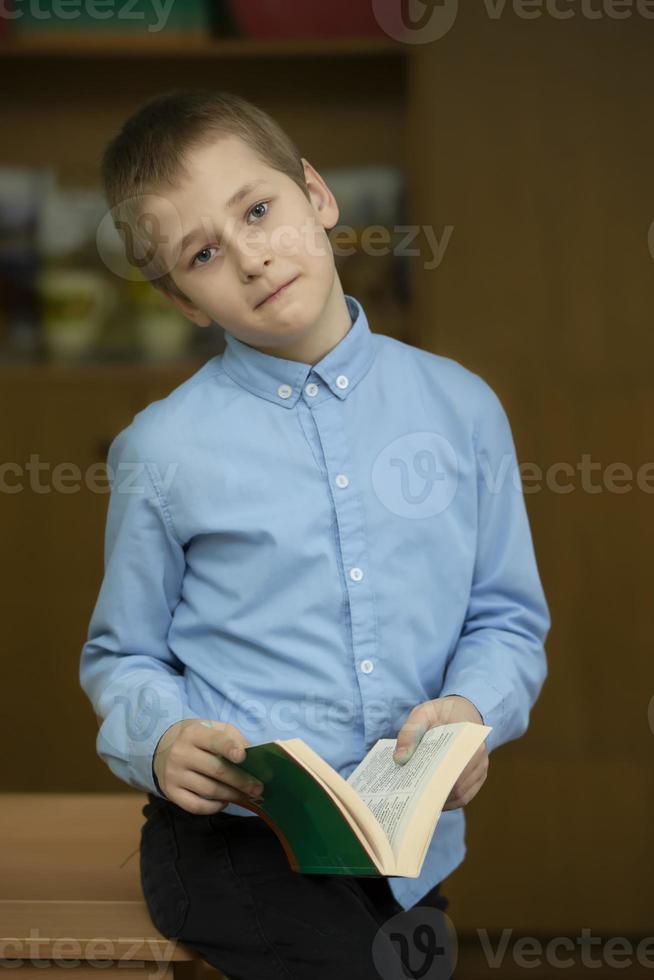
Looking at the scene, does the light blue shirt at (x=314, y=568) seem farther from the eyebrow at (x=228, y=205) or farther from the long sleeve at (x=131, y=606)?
the eyebrow at (x=228, y=205)

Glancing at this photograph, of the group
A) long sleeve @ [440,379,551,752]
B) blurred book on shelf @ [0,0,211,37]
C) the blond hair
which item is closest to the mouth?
the blond hair

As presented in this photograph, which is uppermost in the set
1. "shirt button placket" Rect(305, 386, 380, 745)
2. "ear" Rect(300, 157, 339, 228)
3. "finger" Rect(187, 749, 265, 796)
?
"ear" Rect(300, 157, 339, 228)

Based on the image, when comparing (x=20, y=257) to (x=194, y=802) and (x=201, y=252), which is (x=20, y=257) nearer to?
(x=201, y=252)

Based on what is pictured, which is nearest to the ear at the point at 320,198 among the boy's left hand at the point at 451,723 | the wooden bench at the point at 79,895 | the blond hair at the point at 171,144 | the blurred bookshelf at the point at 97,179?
the blond hair at the point at 171,144

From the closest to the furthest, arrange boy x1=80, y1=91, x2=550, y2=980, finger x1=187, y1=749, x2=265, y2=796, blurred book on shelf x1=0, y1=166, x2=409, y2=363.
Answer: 1. finger x1=187, y1=749, x2=265, y2=796
2. boy x1=80, y1=91, x2=550, y2=980
3. blurred book on shelf x1=0, y1=166, x2=409, y2=363

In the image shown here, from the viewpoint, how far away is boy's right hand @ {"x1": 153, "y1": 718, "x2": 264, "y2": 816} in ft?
3.00

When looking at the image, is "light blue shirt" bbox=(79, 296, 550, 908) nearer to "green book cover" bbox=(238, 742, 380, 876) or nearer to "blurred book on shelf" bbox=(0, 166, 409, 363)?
"green book cover" bbox=(238, 742, 380, 876)

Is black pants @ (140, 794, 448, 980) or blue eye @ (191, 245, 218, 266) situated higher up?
blue eye @ (191, 245, 218, 266)

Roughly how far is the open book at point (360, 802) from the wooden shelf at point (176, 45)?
1.53 metres

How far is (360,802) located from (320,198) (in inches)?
24.2

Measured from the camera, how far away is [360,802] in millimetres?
814

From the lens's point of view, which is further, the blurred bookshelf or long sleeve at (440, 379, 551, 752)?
the blurred bookshelf

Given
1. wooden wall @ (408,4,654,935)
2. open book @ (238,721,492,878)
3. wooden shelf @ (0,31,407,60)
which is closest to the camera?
open book @ (238,721,492,878)

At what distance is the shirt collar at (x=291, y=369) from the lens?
1.11m
